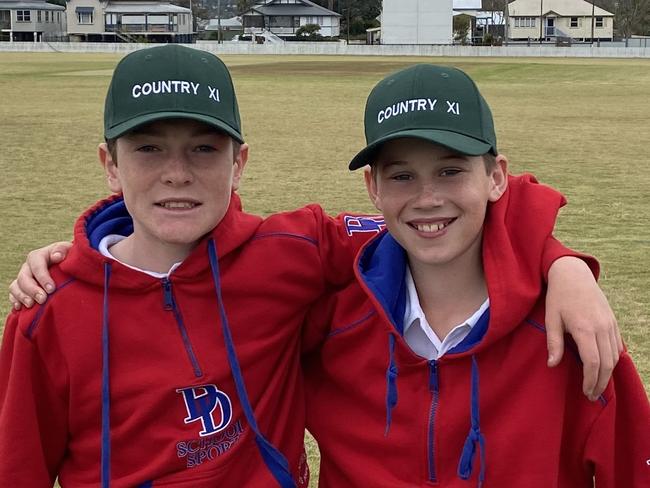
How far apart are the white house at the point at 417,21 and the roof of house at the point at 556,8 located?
17.4 m

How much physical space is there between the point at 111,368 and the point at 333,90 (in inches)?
1044

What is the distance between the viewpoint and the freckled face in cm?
243

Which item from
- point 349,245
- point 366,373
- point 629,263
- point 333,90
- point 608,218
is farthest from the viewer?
point 333,90

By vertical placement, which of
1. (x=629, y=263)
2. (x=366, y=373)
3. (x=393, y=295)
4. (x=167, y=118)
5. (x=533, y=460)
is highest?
(x=167, y=118)

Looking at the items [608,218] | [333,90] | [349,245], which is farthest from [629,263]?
[333,90]

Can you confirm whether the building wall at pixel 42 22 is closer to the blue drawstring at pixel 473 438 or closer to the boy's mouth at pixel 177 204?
the boy's mouth at pixel 177 204

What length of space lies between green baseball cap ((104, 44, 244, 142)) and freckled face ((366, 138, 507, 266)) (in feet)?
1.38

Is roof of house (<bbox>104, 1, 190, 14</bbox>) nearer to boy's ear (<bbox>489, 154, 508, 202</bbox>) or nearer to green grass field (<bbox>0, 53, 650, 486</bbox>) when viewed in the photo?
green grass field (<bbox>0, 53, 650, 486</bbox>)

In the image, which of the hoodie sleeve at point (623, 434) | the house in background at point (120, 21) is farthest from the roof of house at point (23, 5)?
the hoodie sleeve at point (623, 434)

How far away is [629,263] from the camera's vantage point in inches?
289

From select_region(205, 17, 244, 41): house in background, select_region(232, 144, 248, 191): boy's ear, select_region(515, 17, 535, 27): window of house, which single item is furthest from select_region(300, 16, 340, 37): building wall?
select_region(232, 144, 248, 191): boy's ear

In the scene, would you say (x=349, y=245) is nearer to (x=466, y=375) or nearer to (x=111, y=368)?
(x=466, y=375)

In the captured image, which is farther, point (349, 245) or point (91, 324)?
point (349, 245)

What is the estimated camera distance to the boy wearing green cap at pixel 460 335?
2383mm
